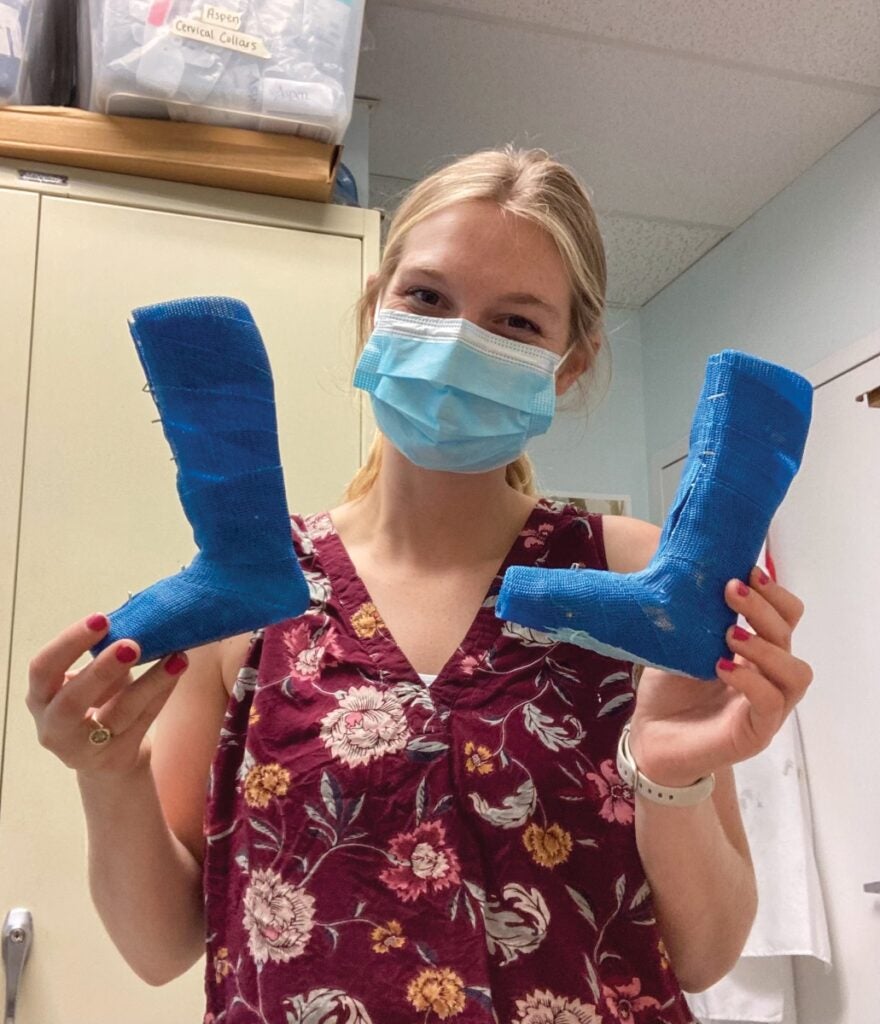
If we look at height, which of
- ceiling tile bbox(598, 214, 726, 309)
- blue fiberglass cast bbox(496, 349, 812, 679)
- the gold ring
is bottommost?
the gold ring

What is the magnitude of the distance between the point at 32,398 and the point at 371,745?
771mm

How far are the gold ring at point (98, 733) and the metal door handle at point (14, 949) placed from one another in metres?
0.64

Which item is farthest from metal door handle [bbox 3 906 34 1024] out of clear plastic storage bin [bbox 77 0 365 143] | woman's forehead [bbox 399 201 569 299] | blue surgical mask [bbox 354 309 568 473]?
clear plastic storage bin [bbox 77 0 365 143]

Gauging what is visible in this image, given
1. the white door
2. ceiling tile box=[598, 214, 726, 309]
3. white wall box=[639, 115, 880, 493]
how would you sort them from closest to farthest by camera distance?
the white door, white wall box=[639, 115, 880, 493], ceiling tile box=[598, 214, 726, 309]

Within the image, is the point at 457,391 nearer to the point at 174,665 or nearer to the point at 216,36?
the point at 174,665

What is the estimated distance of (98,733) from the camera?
1.76 feet

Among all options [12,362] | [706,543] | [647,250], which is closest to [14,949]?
[12,362]

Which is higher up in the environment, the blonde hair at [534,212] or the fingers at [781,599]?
the blonde hair at [534,212]

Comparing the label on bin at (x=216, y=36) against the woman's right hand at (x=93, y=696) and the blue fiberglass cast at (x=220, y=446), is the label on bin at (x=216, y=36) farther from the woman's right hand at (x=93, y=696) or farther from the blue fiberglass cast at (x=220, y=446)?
the woman's right hand at (x=93, y=696)

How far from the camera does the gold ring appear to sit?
1.75 ft

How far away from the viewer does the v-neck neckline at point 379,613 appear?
2.08 feet

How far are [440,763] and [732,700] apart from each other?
18 centimetres

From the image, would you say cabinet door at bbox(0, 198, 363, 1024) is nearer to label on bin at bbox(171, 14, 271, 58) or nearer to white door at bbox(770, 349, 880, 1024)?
label on bin at bbox(171, 14, 271, 58)

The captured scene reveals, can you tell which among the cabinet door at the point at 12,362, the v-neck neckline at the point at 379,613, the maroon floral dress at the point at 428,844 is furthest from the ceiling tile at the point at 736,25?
the maroon floral dress at the point at 428,844
